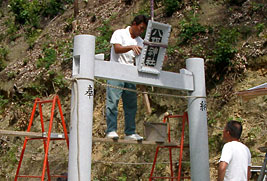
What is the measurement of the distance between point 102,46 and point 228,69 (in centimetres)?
420

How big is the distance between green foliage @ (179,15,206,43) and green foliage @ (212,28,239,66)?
803mm

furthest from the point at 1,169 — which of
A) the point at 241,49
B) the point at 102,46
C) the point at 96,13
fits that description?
the point at 241,49

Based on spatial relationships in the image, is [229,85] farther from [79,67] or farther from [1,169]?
[1,169]

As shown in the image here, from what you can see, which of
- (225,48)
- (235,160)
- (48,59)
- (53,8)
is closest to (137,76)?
(235,160)

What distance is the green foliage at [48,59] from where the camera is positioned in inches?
509

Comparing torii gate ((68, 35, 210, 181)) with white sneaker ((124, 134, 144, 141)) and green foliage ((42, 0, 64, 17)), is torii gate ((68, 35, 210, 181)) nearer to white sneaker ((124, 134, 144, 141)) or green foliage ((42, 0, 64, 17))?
white sneaker ((124, 134, 144, 141))

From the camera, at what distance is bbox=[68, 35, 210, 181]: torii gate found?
4.98 metres

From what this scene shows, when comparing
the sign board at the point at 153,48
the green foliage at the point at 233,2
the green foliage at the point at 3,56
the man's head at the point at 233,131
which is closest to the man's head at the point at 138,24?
the sign board at the point at 153,48

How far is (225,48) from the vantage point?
353 inches

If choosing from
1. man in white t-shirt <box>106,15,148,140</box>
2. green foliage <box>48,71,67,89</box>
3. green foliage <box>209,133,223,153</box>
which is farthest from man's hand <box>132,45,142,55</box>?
green foliage <box>48,71,67,89</box>

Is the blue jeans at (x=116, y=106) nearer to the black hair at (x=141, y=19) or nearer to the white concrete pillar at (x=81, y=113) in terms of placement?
the white concrete pillar at (x=81, y=113)

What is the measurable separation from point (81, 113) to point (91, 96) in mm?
262

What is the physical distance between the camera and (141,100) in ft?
33.5

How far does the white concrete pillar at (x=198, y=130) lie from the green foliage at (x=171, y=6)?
546 cm
